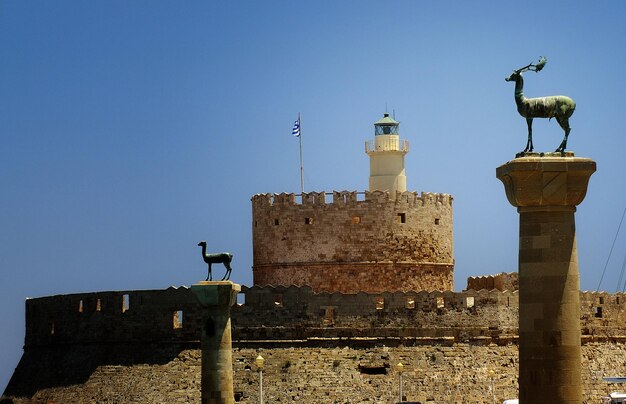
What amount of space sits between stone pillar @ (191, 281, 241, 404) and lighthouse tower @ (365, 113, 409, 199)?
712 inches

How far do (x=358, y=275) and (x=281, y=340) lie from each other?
4.23 meters

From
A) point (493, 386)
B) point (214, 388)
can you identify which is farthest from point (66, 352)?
point (214, 388)

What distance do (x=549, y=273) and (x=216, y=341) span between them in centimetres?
1249

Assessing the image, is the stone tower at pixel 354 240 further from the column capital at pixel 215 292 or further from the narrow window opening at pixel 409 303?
the column capital at pixel 215 292

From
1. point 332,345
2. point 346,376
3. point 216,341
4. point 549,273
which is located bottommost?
point 346,376

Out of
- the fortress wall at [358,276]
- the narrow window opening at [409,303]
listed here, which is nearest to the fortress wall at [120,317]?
the fortress wall at [358,276]

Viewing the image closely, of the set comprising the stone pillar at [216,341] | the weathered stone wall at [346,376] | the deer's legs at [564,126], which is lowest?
the weathered stone wall at [346,376]

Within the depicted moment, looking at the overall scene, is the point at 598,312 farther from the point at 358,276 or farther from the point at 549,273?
the point at 549,273

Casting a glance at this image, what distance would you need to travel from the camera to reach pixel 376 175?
4566 centimetres

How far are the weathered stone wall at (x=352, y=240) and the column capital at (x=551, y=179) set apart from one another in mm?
26635

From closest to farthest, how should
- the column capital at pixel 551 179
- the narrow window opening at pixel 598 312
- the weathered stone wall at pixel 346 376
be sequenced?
the column capital at pixel 551 179
the weathered stone wall at pixel 346 376
the narrow window opening at pixel 598 312

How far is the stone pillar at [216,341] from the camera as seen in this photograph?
27.4 metres

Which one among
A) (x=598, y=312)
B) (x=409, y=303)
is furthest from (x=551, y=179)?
(x=598, y=312)

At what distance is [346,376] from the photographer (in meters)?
39.1
